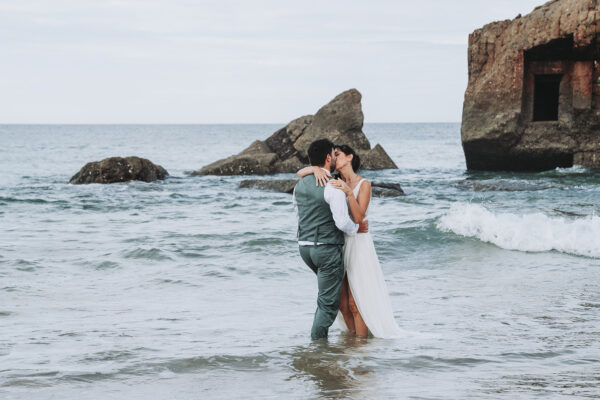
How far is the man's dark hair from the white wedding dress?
1.25 ft

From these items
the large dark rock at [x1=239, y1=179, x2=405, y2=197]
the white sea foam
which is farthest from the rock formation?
the white sea foam

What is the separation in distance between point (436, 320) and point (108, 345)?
10.6 feet

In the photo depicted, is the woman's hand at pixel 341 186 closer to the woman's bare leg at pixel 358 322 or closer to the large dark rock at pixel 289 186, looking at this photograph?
the woman's bare leg at pixel 358 322

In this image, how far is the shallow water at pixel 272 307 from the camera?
536 centimetres

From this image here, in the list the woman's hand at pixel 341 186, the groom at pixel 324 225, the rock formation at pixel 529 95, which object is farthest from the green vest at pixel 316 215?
the rock formation at pixel 529 95

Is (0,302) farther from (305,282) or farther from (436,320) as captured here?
(436,320)

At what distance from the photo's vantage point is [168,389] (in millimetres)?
5211

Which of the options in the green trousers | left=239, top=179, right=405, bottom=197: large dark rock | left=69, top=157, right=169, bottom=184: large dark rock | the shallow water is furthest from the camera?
left=69, top=157, right=169, bottom=184: large dark rock

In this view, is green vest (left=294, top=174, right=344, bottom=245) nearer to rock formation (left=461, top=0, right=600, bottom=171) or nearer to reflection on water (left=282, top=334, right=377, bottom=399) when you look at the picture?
reflection on water (left=282, top=334, right=377, bottom=399)

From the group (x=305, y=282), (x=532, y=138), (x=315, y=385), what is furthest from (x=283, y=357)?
(x=532, y=138)

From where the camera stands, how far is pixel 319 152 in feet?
19.4

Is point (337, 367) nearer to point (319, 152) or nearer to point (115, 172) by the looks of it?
point (319, 152)

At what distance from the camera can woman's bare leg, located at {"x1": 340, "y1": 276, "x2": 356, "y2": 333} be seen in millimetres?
6387

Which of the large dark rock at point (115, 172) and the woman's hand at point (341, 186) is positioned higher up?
the woman's hand at point (341, 186)
